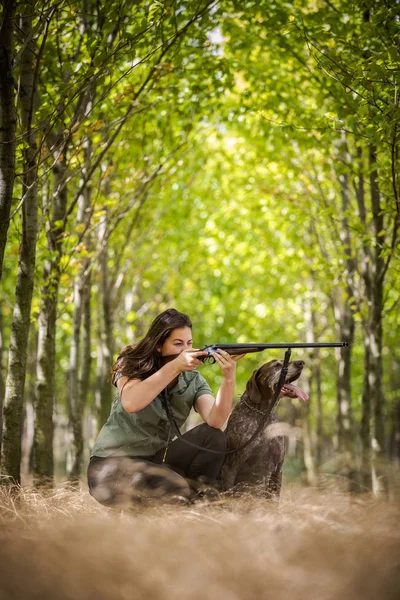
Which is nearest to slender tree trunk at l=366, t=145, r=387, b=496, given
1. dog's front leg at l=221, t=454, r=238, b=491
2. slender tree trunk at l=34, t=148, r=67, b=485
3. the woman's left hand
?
dog's front leg at l=221, t=454, r=238, b=491

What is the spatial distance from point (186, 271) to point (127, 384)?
1420cm

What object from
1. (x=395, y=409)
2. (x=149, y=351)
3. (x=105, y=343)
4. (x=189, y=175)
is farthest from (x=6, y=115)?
(x=395, y=409)

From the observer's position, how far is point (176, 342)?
464 centimetres

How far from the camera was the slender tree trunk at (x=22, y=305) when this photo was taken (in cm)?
512

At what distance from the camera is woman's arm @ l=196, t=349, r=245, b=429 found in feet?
14.1

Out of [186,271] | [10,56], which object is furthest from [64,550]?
[186,271]

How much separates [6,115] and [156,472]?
113 inches

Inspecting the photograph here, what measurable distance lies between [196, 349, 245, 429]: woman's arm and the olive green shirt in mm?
203

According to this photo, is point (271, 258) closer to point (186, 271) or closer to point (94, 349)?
point (186, 271)

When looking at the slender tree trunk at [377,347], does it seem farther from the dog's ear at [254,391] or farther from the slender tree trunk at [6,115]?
the slender tree trunk at [6,115]

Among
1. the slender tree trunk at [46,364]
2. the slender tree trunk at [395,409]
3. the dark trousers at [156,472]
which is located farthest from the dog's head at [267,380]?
the slender tree trunk at [395,409]

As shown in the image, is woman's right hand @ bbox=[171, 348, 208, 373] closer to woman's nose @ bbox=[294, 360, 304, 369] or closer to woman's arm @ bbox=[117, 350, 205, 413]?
woman's arm @ bbox=[117, 350, 205, 413]

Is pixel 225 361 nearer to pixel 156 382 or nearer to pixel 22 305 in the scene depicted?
pixel 156 382

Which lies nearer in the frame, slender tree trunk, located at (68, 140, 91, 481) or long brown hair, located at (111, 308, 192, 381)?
long brown hair, located at (111, 308, 192, 381)
